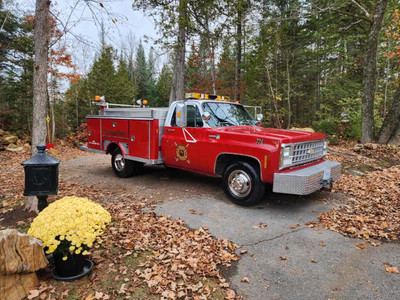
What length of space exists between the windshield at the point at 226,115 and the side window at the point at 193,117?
20 cm

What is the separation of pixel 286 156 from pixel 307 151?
889 mm

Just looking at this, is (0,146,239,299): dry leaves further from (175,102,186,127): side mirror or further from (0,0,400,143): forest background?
(0,0,400,143): forest background

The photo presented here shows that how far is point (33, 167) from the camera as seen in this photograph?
381 cm

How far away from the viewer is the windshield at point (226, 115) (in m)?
5.93

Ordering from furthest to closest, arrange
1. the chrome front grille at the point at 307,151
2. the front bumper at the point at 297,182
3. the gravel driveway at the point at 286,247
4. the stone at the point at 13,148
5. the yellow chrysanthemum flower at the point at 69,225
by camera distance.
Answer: the stone at the point at 13,148, the chrome front grille at the point at 307,151, the front bumper at the point at 297,182, the gravel driveway at the point at 286,247, the yellow chrysanthemum flower at the point at 69,225

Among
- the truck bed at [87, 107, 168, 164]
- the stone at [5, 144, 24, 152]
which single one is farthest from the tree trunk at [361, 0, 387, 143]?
the stone at [5, 144, 24, 152]

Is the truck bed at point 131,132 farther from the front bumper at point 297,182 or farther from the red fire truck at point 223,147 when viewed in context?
the front bumper at point 297,182

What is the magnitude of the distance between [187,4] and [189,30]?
3.65ft

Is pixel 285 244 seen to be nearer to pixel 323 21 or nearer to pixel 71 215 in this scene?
pixel 71 215

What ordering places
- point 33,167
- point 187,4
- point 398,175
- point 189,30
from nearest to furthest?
point 33,167 < point 398,175 < point 187,4 < point 189,30

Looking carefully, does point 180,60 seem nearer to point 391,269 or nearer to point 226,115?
point 226,115

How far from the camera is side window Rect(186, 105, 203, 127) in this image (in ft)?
19.2

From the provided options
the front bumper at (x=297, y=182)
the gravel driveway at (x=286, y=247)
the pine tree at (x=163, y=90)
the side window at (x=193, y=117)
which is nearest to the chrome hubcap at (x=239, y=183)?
the gravel driveway at (x=286, y=247)

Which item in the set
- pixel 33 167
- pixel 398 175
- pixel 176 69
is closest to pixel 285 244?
pixel 33 167
